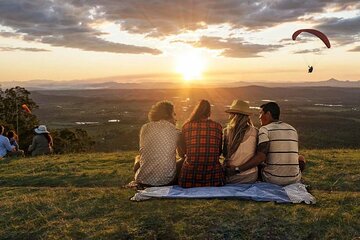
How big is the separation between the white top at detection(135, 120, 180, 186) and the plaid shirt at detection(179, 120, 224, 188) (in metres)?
0.32

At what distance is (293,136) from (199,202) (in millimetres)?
2338

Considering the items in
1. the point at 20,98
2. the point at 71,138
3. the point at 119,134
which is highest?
the point at 20,98

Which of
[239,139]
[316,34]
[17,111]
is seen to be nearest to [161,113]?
[239,139]

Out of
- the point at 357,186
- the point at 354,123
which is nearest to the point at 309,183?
the point at 357,186

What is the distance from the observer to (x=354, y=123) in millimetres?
119625

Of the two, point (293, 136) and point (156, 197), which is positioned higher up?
point (293, 136)

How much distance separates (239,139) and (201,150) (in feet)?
2.69

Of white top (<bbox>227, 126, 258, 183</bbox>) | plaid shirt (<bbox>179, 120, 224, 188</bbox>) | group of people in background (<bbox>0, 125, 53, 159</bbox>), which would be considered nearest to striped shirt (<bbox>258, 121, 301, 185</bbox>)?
white top (<bbox>227, 126, 258, 183</bbox>)

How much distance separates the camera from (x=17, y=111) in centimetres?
4669

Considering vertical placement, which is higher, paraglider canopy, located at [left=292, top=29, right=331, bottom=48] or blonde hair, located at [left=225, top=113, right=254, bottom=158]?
paraglider canopy, located at [left=292, top=29, right=331, bottom=48]

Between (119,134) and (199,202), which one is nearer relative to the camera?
(199,202)

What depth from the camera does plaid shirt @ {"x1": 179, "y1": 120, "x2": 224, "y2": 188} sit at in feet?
27.5

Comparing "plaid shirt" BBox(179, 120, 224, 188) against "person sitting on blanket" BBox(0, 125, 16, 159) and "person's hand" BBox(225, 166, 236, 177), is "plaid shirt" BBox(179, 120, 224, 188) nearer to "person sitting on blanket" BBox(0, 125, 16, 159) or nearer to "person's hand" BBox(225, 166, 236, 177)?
"person's hand" BBox(225, 166, 236, 177)

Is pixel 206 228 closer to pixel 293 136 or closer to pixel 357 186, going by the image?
pixel 293 136
